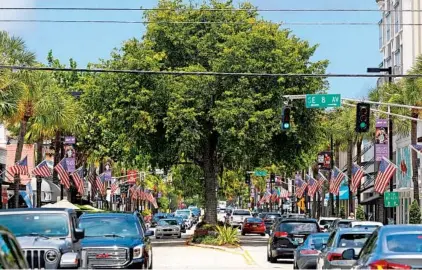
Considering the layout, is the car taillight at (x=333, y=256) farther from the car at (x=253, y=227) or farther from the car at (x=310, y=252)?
the car at (x=253, y=227)

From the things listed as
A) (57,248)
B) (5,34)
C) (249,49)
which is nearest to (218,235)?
(249,49)

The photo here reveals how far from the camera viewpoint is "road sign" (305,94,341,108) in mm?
40938

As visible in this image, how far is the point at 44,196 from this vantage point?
7762cm

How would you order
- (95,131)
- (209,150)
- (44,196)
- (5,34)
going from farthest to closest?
(44,196) < (95,131) < (209,150) < (5,34)

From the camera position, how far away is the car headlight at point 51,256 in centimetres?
1889

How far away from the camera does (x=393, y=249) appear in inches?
580

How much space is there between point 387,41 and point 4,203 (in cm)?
5118

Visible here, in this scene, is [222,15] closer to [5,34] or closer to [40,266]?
[5,34]

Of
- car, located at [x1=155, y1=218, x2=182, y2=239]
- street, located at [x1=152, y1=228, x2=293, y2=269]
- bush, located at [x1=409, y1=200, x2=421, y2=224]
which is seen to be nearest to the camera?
street, located at [x1=152, y1=228, x2=293, y2=269]

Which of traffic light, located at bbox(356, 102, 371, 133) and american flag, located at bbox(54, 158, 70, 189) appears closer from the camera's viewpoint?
traffic light, located at bbox(356, 102, 371, 133)

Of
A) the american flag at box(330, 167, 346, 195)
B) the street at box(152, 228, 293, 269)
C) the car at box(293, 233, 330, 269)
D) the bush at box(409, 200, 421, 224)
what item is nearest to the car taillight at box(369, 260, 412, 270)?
the car at box(293, 233, 330, 269)

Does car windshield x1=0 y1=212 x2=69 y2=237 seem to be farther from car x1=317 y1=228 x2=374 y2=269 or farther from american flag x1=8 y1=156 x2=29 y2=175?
american flag x1=8 y1=156 x2=29 y2=175

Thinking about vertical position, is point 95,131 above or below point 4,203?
above

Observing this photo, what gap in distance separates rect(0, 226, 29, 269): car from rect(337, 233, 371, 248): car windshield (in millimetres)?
11110
